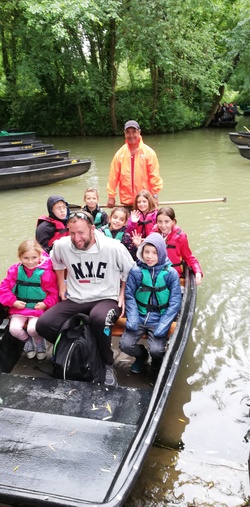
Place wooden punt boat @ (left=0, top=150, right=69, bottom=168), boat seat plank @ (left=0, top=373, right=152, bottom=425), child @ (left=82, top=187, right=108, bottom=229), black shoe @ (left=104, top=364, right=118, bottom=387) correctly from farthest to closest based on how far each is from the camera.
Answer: wooden punt boat @ (left=0, top=150, right=69, bottom=168) < child @ (left=82, top=187, right=108, bottom=229) < black shoe @ (left=104, top=364, right=118, bottom=387) < boat seat plank @ (left=0, top=373, right=152, bottom=425)

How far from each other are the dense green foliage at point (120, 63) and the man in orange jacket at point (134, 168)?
8.93 meters

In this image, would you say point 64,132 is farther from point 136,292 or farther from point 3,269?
point 136,292

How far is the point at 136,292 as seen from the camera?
11.5 ft

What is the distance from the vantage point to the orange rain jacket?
529 centimetres

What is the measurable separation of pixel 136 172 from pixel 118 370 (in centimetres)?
266

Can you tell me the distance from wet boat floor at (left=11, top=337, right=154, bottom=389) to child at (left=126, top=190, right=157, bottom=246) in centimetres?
155

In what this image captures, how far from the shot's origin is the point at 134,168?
17.6 feet

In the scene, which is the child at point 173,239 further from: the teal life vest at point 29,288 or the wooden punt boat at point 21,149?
the wooden punt boat at point 21,149

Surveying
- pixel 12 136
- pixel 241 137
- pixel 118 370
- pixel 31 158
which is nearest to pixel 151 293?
pixel 118 370

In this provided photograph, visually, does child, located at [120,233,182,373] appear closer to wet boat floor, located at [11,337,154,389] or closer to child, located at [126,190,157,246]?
wet boat floor, located at [11,337,154,389]

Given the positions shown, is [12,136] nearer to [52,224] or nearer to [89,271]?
[52,224]

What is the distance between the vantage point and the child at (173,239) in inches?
168

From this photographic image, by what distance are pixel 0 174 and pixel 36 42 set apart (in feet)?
28.7

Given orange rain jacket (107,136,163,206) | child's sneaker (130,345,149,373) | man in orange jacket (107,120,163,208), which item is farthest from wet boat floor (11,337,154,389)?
orange rain jacket (107,136,163,206)
